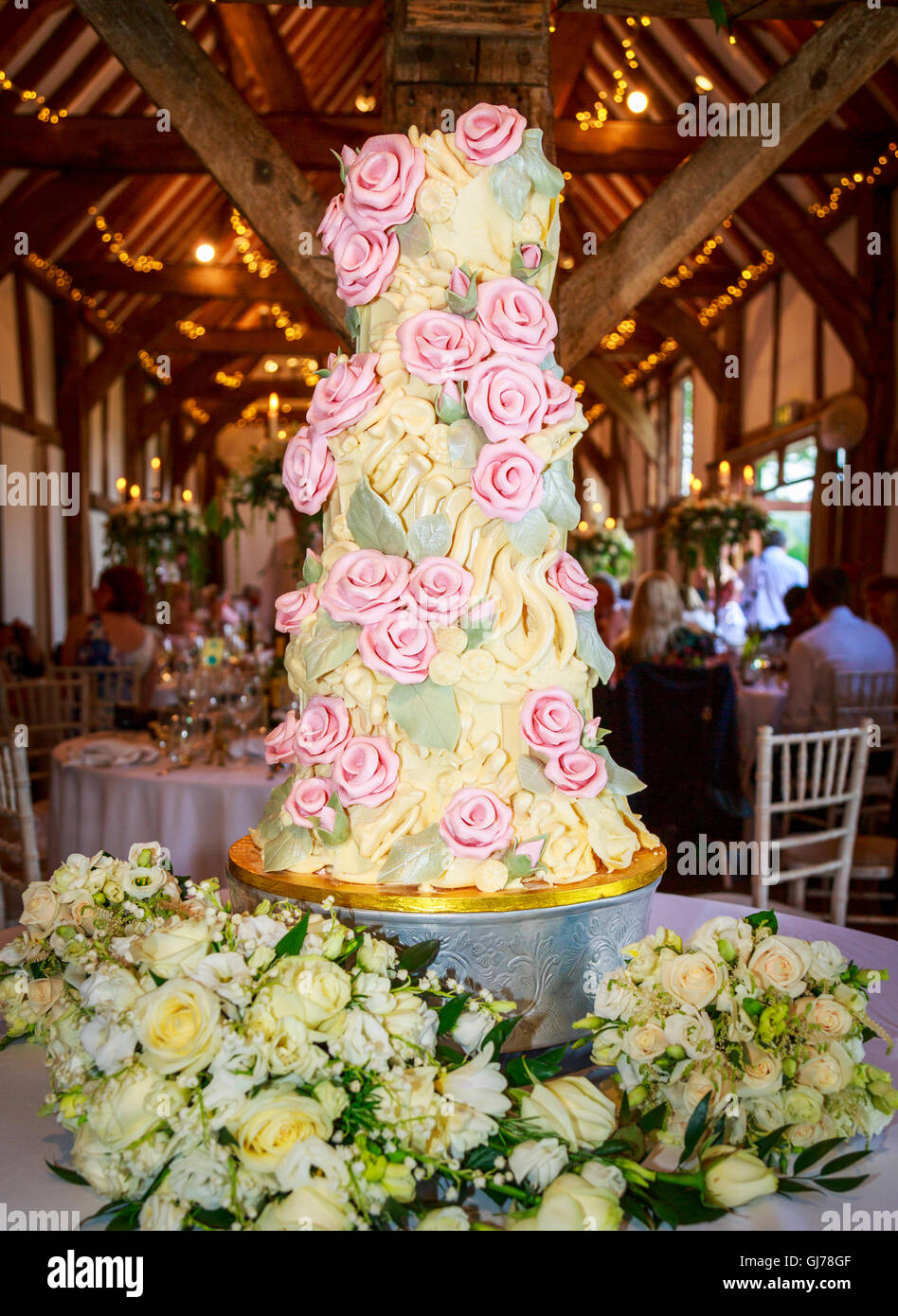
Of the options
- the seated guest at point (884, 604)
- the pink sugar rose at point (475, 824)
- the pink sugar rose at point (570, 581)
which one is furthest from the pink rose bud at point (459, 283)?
Answer: the seated guest at point (884, 604)

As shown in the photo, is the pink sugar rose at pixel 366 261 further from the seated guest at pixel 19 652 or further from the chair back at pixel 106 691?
the seated guest at pixel 19 652

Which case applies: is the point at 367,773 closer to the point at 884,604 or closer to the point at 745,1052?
the point at 745,1052

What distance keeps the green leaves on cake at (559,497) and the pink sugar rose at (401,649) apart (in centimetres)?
22

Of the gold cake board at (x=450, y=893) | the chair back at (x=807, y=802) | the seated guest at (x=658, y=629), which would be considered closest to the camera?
the gold cake board at (x=450, y=893)

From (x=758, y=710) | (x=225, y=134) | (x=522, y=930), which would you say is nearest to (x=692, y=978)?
(x=522, y=930)

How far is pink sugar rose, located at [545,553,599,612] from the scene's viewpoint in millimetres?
1374

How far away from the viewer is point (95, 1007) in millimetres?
1032

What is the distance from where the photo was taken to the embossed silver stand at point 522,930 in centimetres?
124

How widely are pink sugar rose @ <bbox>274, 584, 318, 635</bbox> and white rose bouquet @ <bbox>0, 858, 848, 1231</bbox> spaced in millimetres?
414

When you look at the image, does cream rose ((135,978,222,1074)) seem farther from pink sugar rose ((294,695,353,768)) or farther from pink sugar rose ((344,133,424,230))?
pink sugar rose ((344,133,424,230))

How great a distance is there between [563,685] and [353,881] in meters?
0.34

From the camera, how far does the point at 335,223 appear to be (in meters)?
1.42

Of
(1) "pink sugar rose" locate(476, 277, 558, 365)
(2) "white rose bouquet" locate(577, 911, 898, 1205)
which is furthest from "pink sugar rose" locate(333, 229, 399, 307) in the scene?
(2) "white rose bouquet" locate(577, 911, 898, 1205)

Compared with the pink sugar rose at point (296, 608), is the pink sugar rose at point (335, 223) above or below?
above
